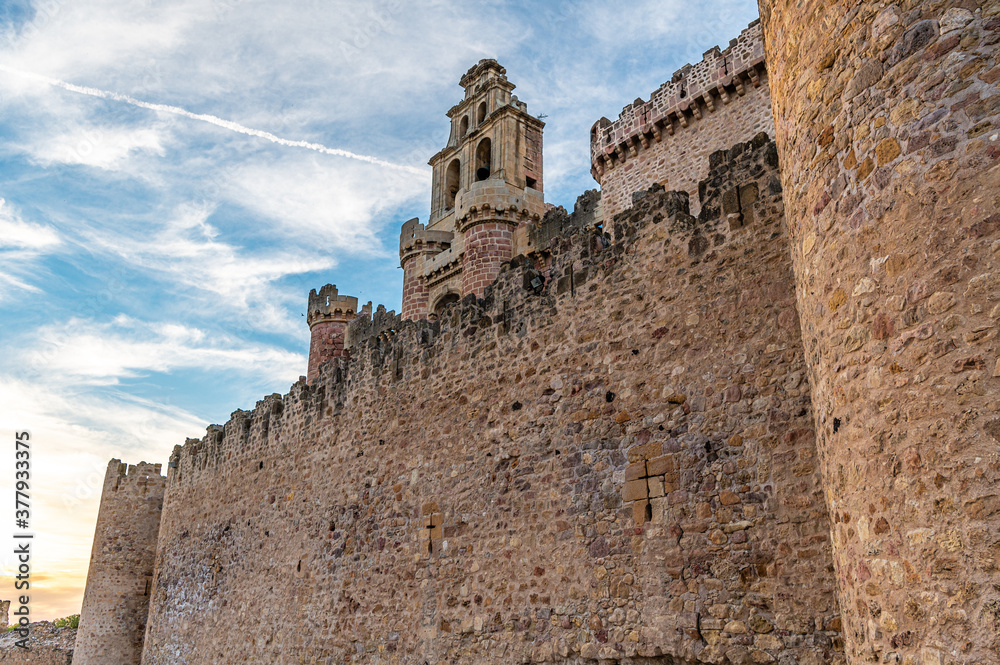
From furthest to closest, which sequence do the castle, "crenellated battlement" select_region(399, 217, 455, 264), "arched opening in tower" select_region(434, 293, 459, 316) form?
"crenellated battlement" select_region(399, 217, 455, 264) → "arched opening in tower" select_region(434, 293, 459, 316) → the castle

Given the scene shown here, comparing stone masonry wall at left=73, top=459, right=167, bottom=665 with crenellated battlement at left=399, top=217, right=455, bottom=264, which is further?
crenellated battlement at left=399, top=217, right=455, bottom=264

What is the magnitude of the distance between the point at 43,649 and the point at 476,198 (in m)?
16.1

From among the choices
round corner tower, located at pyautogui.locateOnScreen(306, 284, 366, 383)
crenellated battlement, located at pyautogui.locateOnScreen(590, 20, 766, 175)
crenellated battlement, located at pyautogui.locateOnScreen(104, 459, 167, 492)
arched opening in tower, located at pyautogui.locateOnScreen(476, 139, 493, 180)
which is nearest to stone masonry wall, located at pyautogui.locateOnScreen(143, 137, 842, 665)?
crenellated battlement, located at pyautogui.locateOnScreen(590, 20, 766, 175)

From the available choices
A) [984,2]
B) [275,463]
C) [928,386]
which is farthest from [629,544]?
[275,463]

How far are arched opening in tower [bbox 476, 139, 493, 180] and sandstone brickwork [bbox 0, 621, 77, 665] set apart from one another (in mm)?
17729

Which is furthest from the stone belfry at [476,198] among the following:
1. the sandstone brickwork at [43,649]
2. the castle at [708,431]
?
the sandstone brickwork at [43,649]

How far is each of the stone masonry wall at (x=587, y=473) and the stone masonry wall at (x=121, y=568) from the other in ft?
27.0

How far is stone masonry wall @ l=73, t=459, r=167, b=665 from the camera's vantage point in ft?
59.2

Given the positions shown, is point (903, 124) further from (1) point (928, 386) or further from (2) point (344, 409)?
(2) point (344, 409)

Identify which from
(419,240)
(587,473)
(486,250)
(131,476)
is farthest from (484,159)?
(587,473)

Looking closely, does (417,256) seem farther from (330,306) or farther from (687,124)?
(687,124)

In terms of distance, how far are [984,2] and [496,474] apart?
589cm

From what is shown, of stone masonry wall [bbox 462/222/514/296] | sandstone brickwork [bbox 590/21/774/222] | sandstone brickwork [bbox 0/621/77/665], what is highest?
sandstone brickwork [bbox 590/21/774/222]

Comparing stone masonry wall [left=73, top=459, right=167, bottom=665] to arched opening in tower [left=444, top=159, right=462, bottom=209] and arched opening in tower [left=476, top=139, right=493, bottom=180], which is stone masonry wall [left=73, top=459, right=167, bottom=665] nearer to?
arched opening in tower [left=444, top=159, right=462, bottom=209]
